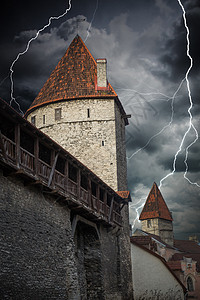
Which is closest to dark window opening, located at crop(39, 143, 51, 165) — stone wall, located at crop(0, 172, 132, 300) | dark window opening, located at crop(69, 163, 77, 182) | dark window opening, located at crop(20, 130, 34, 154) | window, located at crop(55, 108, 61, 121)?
dark window opening, located at crop(20, 130, 34, 154)

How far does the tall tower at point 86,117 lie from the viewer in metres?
25.6

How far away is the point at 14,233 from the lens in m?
11.5

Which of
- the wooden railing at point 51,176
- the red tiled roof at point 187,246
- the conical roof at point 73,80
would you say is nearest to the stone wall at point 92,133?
the conical roof at point 73,80

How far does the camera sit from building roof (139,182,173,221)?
53.0 meters

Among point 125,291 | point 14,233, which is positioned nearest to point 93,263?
point 125,291

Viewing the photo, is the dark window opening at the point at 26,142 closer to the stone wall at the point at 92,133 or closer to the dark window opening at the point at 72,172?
the dark window opening at the point at 72,172

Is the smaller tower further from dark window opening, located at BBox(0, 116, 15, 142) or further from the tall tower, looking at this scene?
dark window opening, located at BBox(0, 116, 15, 142)

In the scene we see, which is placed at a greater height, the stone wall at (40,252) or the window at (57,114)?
the window at (57,114)

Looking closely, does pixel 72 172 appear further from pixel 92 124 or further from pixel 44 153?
pixel 92 124

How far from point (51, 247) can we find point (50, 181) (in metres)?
2.37

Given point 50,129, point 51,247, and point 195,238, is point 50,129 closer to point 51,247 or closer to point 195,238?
point 51,247

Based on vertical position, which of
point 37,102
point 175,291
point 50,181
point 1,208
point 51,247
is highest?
point 37,102

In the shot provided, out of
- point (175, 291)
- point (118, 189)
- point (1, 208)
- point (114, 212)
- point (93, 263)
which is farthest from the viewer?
point (175, 291)

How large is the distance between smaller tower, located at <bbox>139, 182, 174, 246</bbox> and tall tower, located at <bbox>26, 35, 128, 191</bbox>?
2633cm
